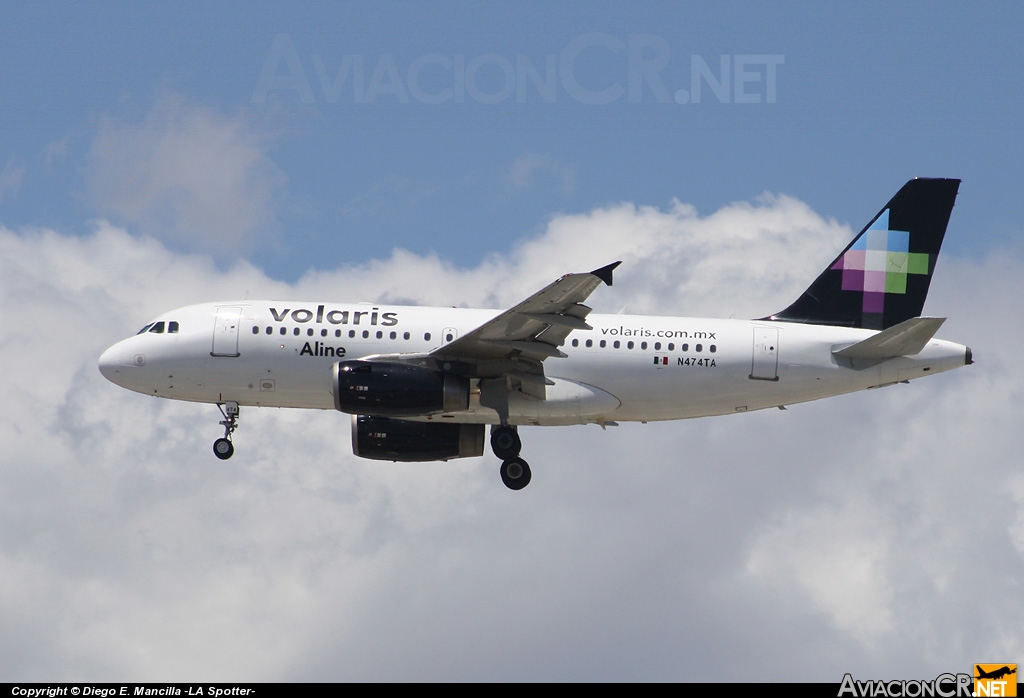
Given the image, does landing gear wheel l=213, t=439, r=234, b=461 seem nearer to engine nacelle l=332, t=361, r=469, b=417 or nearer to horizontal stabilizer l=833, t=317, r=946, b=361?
engine nacelle l=332, t=361, r=469, b=417

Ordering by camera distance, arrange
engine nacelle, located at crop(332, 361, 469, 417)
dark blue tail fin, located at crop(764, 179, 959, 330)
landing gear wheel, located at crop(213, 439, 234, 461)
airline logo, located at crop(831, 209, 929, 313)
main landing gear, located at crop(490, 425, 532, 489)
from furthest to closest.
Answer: airline logo, located at crop(831, 209, 929, 313) < dark blue tail fin, located at crop(764, 179, 959, 330) < landing gear wheel, located at crop(213, 439, 234, 461) < main landing gear, located at crop(490, 425, 532, 489) < engine nacelle, located at crop(332, 361, 469, 417)

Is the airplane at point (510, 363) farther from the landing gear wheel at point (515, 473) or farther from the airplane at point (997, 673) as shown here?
the airplane at point (997, 673)

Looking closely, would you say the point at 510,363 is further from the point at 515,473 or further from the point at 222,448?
the point at 222,448

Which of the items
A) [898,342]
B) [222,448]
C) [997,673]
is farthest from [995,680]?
[222,448]

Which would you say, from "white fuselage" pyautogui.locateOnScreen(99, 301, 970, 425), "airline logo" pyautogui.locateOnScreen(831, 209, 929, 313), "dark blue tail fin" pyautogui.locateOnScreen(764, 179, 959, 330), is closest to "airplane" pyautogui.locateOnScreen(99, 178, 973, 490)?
"white fuselage" pyautogui.locateOnScreen(99, 301, 970, 425)

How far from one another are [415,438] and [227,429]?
596 centimetres

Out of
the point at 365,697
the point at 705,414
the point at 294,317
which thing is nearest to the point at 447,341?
the point at 294,317

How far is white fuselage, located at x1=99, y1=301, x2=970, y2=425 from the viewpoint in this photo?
1847 inches

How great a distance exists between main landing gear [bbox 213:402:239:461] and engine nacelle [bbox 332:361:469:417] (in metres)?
4.76

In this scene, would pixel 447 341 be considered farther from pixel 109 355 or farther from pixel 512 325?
pixel 109 355

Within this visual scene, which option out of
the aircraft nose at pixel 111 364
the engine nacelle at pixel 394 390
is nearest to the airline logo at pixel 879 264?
the engine nacelle at pixel 394 390

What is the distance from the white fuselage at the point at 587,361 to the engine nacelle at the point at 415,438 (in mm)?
1696

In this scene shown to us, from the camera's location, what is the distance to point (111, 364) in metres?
48.9

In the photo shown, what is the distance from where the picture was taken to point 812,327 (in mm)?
48438
